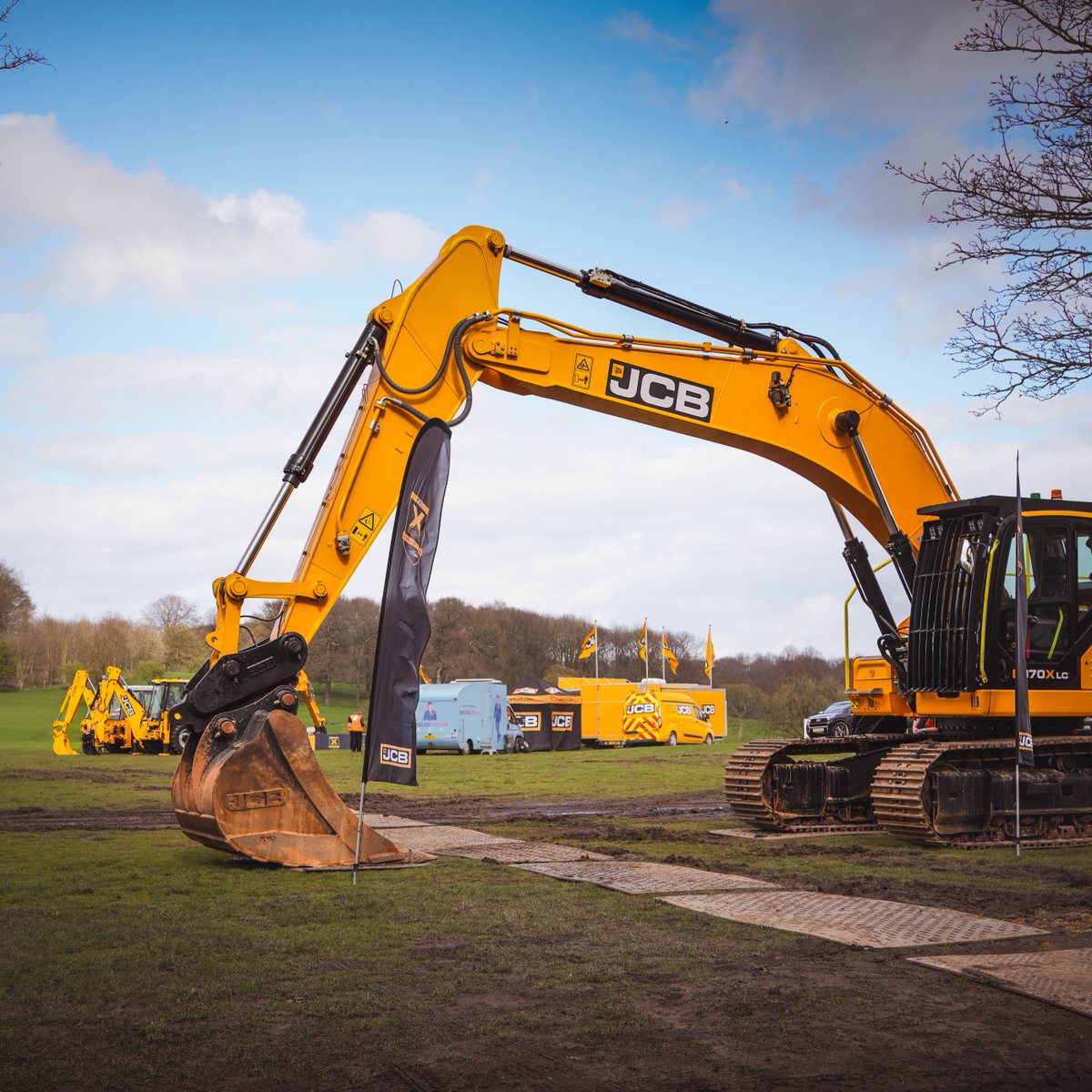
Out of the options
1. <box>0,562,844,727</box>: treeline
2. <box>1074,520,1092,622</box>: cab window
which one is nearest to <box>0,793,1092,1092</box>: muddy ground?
<box>1074,520,1092,622</box>: cab window

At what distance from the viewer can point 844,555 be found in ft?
48.3

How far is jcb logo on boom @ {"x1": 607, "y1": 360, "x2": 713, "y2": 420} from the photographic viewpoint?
12.5 meters

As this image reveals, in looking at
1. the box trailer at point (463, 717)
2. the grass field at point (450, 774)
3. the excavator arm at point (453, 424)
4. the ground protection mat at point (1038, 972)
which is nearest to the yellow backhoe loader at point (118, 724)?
the grass field at point (450, 774)

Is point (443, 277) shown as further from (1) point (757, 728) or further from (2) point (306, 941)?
(1) point (757, 728)

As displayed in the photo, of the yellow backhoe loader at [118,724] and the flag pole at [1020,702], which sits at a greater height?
the flag pole at [1020,702]

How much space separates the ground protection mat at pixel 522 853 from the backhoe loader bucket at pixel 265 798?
1.45 metres

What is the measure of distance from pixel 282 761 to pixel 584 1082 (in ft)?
19.3

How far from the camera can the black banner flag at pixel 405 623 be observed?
9.23 m

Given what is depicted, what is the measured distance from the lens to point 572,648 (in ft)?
296

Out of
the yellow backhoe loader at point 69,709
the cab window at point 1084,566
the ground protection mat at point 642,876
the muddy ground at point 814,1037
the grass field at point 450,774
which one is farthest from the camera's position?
the yellow backhoe loader at point 69,709

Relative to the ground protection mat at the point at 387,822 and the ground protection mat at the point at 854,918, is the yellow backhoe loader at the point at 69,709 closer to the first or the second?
the ground protection mat at the point at 387,822

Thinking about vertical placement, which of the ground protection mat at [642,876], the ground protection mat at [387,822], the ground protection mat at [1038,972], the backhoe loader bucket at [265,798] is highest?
the backhoe loader bucket at [265,798]

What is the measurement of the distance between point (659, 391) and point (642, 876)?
516cm

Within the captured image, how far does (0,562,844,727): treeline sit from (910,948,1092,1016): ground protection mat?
54.3m
